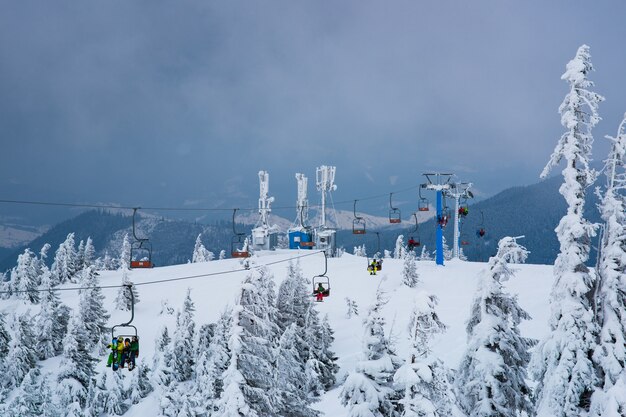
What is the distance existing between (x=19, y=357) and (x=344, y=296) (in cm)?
3127

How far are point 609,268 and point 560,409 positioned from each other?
421 centimetres

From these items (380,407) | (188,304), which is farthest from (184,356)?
(380,407)

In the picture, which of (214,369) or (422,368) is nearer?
(422,368)

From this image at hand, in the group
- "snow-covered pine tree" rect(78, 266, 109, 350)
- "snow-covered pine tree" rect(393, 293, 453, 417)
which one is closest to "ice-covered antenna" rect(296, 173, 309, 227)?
"snow-covered pine tree" rect(78, 266, 109, 350)

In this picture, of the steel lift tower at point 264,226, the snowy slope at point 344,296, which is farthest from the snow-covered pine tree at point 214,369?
the steel lift tower at point 264,226

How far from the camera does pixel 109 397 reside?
143 ft

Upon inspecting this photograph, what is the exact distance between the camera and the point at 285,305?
39.0m

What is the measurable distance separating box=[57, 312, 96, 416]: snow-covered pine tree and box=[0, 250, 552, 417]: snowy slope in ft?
14.4

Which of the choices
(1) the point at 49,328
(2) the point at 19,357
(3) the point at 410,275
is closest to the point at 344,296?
(3) the point at 410,275

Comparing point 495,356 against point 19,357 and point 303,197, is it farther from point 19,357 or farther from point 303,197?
point 303,197

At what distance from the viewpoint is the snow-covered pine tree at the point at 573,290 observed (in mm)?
15469

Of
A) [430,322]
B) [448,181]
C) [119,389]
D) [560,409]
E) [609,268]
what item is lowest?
[119,389]

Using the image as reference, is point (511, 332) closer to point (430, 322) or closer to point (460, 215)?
point (430, 322)

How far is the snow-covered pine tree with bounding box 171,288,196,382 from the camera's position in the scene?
45.6 meters
